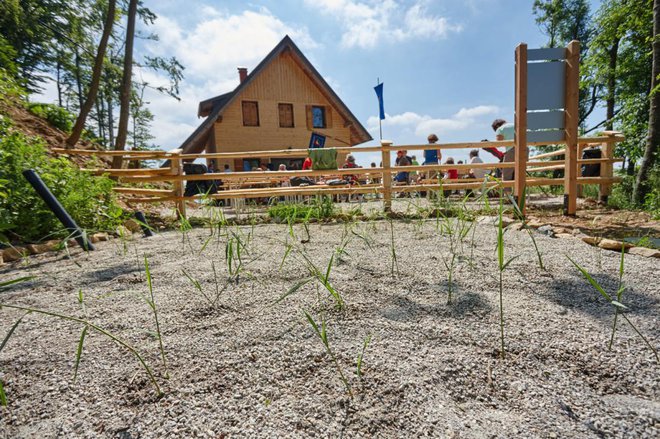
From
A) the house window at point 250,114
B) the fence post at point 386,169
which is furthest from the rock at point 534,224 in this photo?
the house window at point 250,114

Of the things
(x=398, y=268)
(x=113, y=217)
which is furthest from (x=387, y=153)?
(x=113, y=217)

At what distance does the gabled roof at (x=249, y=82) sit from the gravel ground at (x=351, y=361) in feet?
45.4

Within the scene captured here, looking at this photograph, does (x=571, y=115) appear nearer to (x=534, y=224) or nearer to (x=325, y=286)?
(x=534, y=224)

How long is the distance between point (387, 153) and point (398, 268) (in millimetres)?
3432

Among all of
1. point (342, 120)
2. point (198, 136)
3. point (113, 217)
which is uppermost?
point (342, 120)

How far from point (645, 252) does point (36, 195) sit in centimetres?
520

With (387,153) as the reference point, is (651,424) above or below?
below

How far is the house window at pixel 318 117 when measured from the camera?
656 inches

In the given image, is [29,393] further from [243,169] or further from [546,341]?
[243,169]

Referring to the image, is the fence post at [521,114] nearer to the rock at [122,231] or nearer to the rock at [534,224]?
the rock at [534,224]

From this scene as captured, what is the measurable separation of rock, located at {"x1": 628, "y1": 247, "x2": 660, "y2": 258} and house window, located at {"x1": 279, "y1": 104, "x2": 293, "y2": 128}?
1544 centimetres

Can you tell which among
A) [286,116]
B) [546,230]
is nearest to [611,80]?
[286,116]

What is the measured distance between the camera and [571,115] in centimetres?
372

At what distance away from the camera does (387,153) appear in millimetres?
5023
